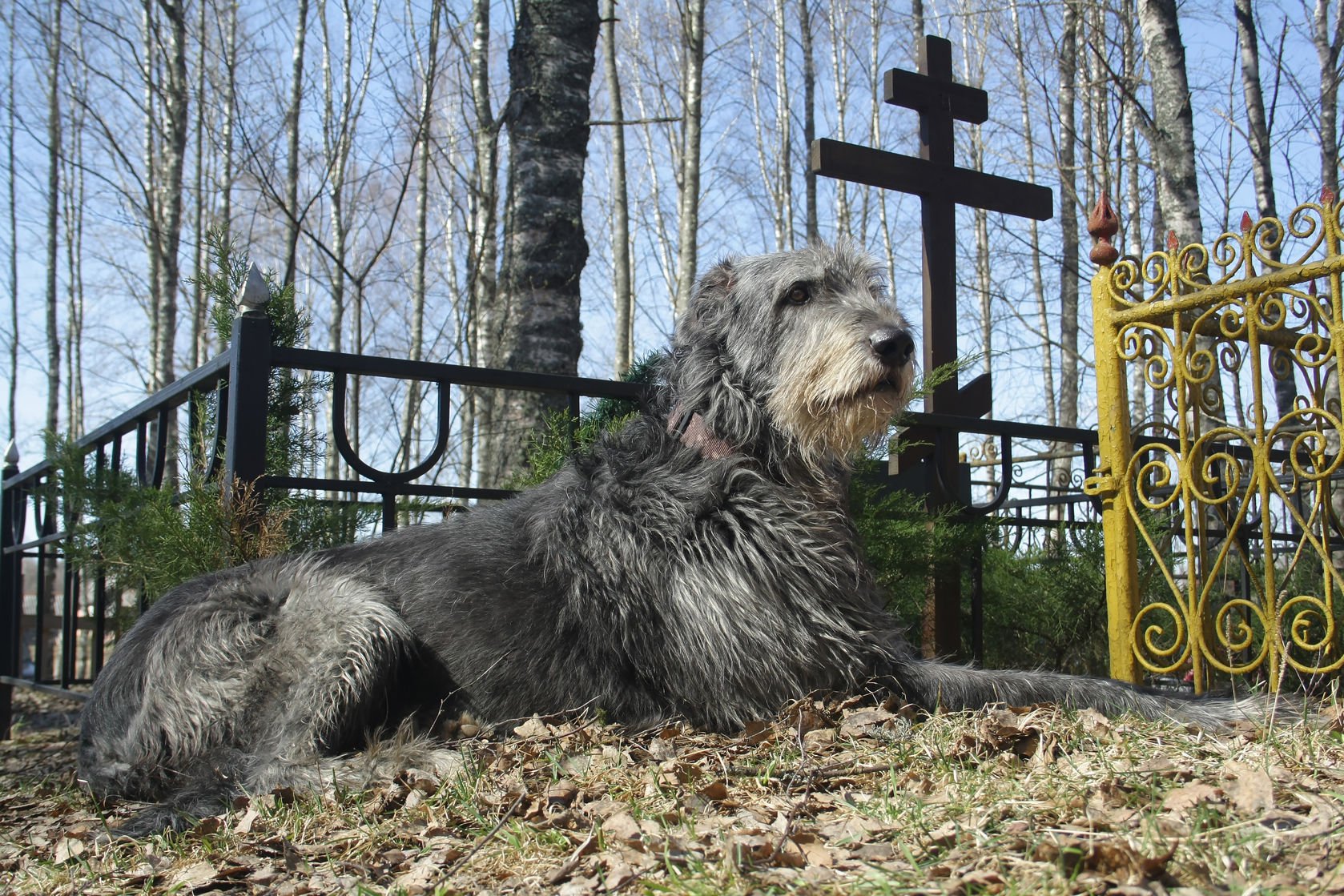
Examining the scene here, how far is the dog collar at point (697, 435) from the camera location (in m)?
3.94

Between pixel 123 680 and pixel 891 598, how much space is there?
11.8ft

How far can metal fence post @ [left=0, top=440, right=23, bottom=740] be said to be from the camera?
23.5ft

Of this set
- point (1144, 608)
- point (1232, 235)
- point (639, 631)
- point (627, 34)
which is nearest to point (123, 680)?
point (639, 631)

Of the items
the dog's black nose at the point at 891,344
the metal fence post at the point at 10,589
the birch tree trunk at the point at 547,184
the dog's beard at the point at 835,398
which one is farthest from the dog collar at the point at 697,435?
the metal fence post at the point at 10,589

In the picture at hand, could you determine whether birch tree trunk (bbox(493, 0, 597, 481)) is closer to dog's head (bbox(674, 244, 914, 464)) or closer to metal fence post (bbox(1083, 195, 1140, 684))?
dog's head (bbox(674, 244, 914, 464))

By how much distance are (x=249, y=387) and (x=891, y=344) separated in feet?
8.99

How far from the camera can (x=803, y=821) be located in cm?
259

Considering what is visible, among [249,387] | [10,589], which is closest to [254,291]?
[249,387]

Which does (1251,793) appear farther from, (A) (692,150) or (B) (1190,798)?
(A) (692,150)

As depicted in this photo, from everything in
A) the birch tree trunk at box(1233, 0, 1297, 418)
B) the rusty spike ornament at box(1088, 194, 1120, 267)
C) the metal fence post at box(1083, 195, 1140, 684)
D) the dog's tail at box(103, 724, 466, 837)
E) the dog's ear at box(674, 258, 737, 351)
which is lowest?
the dog's tail at box(103, 724, 466, 837)

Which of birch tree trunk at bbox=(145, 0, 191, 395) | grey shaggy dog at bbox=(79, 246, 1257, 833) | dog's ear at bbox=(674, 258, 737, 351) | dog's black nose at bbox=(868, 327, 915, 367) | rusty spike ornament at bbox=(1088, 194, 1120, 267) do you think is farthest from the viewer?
birch tree trunk at bbox=(145, 0, 191, 395)

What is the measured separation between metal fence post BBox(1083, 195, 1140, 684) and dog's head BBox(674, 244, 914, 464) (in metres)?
1.10

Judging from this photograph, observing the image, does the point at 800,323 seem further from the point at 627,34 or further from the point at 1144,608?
the point at 627,34

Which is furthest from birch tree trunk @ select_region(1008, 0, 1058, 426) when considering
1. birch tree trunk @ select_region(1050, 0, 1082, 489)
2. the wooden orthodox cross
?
the wooden orthodox cross
